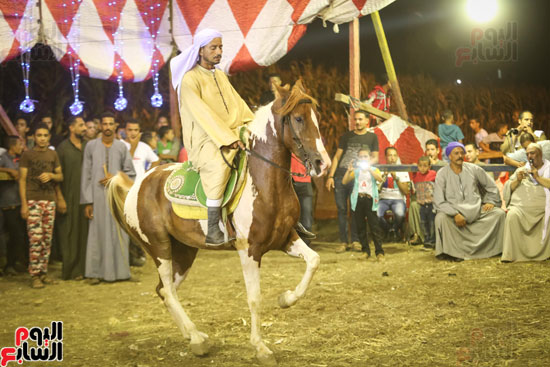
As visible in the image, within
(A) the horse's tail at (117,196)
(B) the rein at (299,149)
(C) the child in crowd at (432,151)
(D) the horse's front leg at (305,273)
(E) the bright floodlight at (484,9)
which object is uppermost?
(E) the bright floodlight at (484,9)

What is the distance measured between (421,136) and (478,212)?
2731mm

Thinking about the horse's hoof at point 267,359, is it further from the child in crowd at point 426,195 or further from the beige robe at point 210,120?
the child in crowd at point 426,195

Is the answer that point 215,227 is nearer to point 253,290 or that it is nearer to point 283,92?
point 253,290

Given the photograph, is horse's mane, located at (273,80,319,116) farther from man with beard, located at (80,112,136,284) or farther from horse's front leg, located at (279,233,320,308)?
man with beard, located at (80,112,136,284)

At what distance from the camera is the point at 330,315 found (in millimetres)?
5676

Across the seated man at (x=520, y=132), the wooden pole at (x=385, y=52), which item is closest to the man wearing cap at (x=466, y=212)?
the seated man at (x=520, y=132)

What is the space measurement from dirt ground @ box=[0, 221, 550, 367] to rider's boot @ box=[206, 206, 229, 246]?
0.92m

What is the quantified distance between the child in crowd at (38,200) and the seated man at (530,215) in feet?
20.0

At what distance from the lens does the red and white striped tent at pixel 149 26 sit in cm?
907

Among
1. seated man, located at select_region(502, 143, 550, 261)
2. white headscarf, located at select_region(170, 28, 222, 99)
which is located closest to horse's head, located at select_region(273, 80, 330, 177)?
white headscarf, located at select_region(170, 28, 222, 99)

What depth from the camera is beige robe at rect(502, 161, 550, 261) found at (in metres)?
7.66

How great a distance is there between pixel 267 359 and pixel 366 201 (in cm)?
492

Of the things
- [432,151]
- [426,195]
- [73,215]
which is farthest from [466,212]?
[73,215]

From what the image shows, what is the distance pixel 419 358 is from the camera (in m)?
4.29
